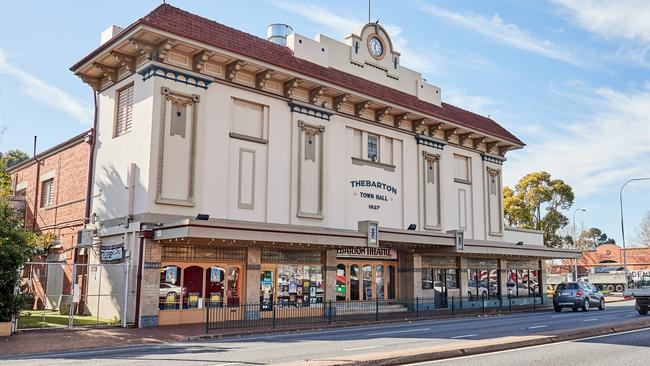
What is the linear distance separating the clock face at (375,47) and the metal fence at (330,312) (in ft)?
44.8

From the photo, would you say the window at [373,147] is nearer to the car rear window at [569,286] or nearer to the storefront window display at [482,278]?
the storefront window display at [482,278]

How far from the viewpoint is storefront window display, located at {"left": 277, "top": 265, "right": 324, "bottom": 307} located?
2577 centimetres

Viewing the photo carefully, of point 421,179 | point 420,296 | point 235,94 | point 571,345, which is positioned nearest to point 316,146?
point 235,94

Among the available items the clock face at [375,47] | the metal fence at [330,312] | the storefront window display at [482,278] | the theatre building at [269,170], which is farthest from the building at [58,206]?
the storefront window display at [482,278]

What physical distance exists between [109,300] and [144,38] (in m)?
10.1

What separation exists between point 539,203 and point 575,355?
46707 millimetres

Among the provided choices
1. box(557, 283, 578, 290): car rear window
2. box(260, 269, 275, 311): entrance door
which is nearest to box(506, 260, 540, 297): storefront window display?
box(557, 283, 578, 290): car rear window

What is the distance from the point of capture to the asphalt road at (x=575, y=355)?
11.6m

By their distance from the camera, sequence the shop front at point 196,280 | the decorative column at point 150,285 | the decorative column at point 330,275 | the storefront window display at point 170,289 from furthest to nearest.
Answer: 1. the decorative column at point 330,275
2. the shop front at point 196,280
3. the storefront window display at point 170,289
4. the decorative column at point 150,285

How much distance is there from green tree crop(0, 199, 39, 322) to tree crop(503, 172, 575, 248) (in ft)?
153

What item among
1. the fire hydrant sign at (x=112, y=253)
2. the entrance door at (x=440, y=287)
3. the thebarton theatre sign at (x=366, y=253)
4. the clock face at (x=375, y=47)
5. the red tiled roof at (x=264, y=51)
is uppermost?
the clock face at (x=375, y=47)

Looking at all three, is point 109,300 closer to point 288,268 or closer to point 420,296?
point 288,268

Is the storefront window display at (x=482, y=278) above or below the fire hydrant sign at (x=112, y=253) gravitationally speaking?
below

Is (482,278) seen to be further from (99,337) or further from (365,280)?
(99,337)
